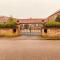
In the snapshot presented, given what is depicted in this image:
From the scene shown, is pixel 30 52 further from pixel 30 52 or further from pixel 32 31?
pixel 32 31

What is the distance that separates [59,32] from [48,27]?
1.96 metres

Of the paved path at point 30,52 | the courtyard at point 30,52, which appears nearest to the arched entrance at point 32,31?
the courtyard at point 30,52

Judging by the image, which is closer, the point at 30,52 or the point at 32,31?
the point at 30,52

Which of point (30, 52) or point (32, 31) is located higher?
point (30, 52)

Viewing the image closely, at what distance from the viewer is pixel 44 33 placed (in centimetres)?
2475

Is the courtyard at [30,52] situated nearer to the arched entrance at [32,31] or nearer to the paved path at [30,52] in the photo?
the paved path at [30,52]

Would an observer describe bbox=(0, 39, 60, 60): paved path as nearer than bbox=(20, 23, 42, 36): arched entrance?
Yes

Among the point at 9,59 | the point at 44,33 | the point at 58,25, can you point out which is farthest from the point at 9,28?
the point at 9,59

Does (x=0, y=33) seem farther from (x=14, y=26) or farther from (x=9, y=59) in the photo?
(x=9, y=59)

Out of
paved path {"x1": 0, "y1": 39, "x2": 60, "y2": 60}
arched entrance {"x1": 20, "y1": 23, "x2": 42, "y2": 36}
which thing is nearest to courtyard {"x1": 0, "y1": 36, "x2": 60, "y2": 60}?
paved path {"x1": 0, "y1": 39, "x2": 60, "y2": 60}

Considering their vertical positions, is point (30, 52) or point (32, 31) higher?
point (30, 52)

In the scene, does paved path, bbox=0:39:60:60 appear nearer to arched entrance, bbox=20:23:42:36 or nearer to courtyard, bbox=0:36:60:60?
courtyard, bbox=0:36:60:60

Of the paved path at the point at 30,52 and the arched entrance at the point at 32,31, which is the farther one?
the arched entrance at the point at 32,31

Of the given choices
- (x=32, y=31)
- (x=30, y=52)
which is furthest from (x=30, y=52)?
(x=32, y=31)
